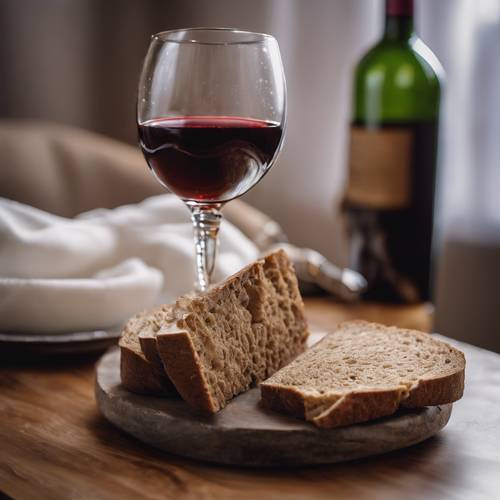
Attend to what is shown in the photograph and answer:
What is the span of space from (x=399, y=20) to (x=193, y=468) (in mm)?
1047

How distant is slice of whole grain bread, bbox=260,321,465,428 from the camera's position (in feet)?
2.69

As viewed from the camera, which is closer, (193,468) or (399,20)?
(193,468)

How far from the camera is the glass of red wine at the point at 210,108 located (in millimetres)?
927

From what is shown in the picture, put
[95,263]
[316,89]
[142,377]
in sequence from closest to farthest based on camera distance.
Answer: [142,377] → [95,263] → [316,89]

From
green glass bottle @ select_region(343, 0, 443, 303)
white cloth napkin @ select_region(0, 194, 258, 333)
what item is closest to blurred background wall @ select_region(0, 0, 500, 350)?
green glass bottle @ select_region(343, 0, 443, 303)

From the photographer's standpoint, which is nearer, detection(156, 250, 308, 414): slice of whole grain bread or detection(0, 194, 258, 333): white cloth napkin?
detection(156, 250, 308, 414): slice of whole grain bread

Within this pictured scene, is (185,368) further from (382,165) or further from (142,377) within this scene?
(382,165)

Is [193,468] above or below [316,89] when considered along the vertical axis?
below

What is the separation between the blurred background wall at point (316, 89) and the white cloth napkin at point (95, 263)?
0.62 meters

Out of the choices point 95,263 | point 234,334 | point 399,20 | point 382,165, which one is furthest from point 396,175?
point 234,334

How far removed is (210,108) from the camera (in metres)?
0.93

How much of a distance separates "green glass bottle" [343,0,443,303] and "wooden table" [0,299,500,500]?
584 mm

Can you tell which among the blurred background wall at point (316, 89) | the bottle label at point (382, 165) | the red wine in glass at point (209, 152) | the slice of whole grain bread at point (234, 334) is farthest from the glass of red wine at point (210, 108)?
the blurred background wall at point (316, 89)

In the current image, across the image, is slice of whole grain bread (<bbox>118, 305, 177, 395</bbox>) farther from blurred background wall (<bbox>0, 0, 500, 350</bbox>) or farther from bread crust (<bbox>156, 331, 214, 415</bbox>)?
blurred background wall (<bbox>0, 0, 500, 350</bbox>)
